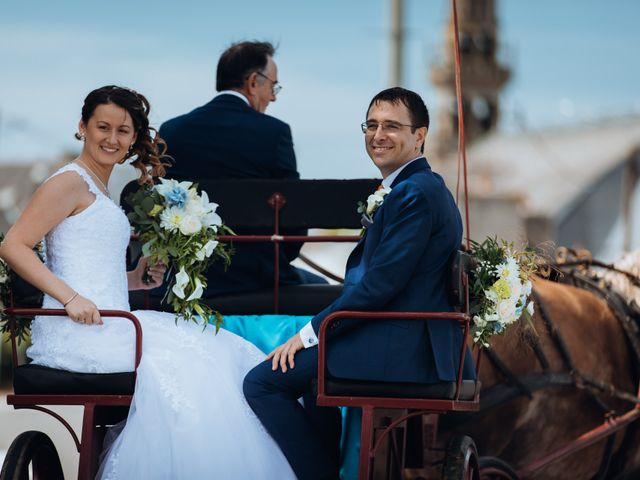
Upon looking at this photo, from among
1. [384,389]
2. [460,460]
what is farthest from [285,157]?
[460,460]

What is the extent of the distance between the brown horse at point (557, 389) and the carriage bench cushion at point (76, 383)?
182cm

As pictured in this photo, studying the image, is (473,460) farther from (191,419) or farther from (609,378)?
(609,378)

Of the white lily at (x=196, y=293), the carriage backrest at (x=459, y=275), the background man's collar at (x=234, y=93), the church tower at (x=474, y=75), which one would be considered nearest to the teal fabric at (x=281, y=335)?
the white lily at (x=196, y=293)

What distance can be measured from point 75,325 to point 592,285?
324 cm

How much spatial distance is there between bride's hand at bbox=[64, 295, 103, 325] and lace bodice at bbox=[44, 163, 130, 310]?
0.12 m

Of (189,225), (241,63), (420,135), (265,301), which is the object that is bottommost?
(265,301)

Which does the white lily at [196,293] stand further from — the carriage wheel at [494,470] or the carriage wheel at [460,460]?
the carriage wheel at [494,470]

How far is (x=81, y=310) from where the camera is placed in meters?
4.14

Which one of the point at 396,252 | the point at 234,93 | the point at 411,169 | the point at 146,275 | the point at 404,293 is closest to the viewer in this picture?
the point at 396,252

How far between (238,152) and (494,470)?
178 cm

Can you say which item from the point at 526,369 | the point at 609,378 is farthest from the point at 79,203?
the point at 609,378

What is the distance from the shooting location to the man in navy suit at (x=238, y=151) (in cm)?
526

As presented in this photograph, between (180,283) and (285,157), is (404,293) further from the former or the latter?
(285,157)

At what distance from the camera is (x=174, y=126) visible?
5395mm
